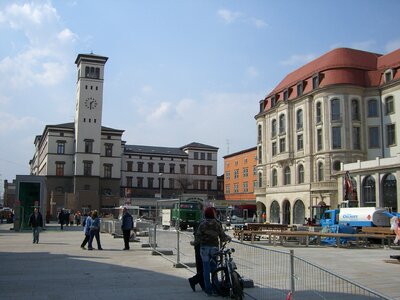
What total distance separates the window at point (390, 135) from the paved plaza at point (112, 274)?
37730 millimetres

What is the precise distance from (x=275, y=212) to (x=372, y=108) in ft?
67.1

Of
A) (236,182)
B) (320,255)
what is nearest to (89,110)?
(236,182)

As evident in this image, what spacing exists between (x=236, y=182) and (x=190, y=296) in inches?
3596

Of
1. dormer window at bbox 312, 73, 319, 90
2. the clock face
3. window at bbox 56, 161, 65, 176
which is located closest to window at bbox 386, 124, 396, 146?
dormer window at bbox 312, 73, 319, 90

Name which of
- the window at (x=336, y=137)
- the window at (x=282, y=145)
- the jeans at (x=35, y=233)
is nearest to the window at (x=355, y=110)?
the window at (x=336, y=137)

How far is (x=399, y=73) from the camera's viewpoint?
171 feet

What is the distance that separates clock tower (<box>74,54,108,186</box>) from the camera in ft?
272

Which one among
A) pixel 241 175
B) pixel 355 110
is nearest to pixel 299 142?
pixel 355 110

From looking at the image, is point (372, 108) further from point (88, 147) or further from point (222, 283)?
point (88, 147)

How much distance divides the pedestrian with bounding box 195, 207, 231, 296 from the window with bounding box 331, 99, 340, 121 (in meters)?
48.7

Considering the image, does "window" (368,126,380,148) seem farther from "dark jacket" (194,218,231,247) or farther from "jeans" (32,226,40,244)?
"dark jacket" (194,218,231,247)

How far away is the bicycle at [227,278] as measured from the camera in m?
8.63

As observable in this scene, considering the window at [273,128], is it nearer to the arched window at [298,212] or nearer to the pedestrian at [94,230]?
the arched window at [298,212]

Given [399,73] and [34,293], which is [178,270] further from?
[399,73]
